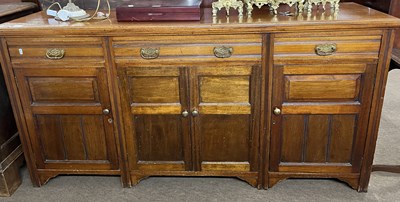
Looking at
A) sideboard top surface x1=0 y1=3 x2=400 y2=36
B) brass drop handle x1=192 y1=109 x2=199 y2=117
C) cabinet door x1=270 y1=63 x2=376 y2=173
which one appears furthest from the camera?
brass drop handle x1=192 y1=109 x2=199 y2=117

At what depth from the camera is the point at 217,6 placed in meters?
1.81

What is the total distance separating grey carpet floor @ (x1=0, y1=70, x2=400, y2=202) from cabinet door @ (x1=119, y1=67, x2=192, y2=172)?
0.13 meters

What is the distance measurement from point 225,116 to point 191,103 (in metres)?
0.19

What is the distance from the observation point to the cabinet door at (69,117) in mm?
1827

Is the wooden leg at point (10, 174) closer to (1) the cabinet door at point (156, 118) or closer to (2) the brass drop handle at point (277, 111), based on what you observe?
(1) the cabinet door at point (156, 118)

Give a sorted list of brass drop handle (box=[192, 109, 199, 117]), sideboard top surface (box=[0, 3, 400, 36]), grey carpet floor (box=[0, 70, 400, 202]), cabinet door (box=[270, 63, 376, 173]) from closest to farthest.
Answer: sideboard top surface (box=[0, 3, 400, 36])
cabinet door (box=[270, 63, 376, 173])
brass drop handle (box=[192, 109, 199, 117])
grey carpet floor (box=[0, 70, 400, 202])

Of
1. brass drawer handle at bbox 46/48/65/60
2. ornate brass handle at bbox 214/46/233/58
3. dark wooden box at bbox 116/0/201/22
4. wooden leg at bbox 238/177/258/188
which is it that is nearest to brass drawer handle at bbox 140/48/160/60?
dark wooden box at bbox 116/0/201/22

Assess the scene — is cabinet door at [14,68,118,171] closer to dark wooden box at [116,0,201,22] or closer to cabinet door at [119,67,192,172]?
cabinet door at [119,67,192,172]

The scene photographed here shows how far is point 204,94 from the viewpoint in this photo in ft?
5.97

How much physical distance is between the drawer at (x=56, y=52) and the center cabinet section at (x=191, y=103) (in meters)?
0.11

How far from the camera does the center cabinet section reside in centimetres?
173

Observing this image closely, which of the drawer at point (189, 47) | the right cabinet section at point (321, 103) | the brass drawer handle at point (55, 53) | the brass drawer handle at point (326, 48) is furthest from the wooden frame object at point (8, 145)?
the brass drawer handle at point (326, 48)

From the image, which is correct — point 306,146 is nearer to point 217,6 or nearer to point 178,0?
point 217,6

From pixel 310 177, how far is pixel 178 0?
47.5 inches
